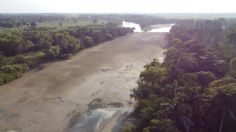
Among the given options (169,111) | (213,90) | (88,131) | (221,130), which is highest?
(213,90)

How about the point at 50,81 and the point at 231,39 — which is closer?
the point at 50,81

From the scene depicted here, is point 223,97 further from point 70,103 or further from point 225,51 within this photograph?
point 225,51

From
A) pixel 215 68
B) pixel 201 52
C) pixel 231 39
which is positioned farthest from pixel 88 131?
pixel 231 39

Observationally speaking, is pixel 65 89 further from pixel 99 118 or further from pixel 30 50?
pixel 30 50

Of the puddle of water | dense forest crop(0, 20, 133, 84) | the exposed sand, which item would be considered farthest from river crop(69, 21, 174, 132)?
dense forest crop(0, 20, 133, 84)

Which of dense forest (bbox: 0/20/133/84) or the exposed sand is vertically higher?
dense forest (bbox: 0/20/133/84)

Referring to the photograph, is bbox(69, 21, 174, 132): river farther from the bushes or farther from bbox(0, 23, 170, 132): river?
the bushes

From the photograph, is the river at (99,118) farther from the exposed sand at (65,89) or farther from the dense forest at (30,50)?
the dense forest at (30,50)

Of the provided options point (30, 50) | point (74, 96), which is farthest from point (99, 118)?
point (30, 50)
